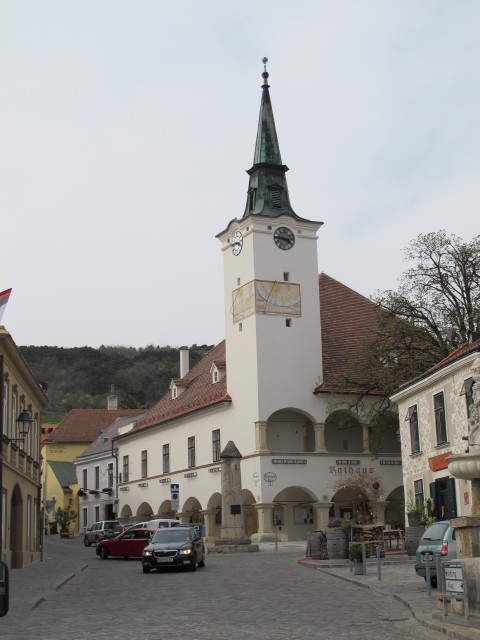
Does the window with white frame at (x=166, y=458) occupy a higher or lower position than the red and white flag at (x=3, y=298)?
lower

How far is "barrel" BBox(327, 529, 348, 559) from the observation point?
27.8m

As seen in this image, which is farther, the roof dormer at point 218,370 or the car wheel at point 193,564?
the roof dormer at point 218,370

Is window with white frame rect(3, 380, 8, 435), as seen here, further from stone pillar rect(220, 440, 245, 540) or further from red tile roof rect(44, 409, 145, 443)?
red tile roof rect(44, 409, 145, 443)

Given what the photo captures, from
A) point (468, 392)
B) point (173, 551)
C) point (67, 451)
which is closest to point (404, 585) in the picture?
point (173, 551)

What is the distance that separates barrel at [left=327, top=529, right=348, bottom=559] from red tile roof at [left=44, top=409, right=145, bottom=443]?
55.2m

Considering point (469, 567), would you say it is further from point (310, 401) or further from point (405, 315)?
point (310, 401)

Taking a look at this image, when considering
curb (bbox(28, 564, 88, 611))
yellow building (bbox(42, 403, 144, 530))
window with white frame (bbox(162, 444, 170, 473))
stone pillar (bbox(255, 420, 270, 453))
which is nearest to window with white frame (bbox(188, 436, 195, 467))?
window with white frame (bbox(162, 444, 170, 473))

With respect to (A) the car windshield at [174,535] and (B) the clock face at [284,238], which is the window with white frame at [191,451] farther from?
(A) the car windshield at [174,535]

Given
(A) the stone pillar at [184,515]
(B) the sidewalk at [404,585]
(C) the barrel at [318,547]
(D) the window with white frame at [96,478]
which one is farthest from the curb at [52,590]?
(D) the window with white frame at [96,478]

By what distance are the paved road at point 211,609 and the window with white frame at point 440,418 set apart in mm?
8254

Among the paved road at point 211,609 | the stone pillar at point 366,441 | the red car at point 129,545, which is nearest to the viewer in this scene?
the paved road at point 211,609

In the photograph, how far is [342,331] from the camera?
176 feet

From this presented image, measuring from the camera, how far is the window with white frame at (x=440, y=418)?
102ft

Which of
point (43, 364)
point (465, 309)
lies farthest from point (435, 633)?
point (43, 364)
